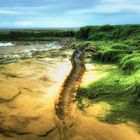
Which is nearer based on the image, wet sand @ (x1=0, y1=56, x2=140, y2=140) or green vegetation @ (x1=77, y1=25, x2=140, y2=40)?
wet sand @ (x1=0, y1=56, x2=140, y2=140)

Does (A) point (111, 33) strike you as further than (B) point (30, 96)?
Yes

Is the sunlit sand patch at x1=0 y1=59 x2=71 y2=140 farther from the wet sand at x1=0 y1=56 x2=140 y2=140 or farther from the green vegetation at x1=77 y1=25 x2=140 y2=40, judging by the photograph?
the green vegetation at x1=77 y1=25 x2=140 y2=40

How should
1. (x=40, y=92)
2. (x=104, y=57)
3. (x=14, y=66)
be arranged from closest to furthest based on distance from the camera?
(x=40, y=92), (x=14, y=66), (x=104, y=57)

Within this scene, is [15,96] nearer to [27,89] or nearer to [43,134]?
[27,89]

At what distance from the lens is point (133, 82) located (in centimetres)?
1096

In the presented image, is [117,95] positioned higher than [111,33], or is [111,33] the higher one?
[117,95]

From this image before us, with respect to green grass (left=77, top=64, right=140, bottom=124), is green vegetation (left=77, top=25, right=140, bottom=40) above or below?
below

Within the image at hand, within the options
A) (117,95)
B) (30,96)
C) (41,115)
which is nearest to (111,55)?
(117,95)

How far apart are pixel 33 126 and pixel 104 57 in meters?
11.5

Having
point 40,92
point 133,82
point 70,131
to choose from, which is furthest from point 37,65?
point 70,131

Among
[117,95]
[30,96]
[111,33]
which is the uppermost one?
[117,95]

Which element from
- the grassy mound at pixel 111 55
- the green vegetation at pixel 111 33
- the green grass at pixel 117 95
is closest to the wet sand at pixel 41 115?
the green grass at pixel 117 95

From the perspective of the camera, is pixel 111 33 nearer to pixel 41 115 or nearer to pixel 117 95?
pixel 117 95

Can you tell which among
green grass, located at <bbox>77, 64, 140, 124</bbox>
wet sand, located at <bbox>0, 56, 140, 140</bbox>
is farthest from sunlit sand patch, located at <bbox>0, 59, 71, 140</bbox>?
green grass, located at <bbox>77, 64, 140, 124</bbox>
